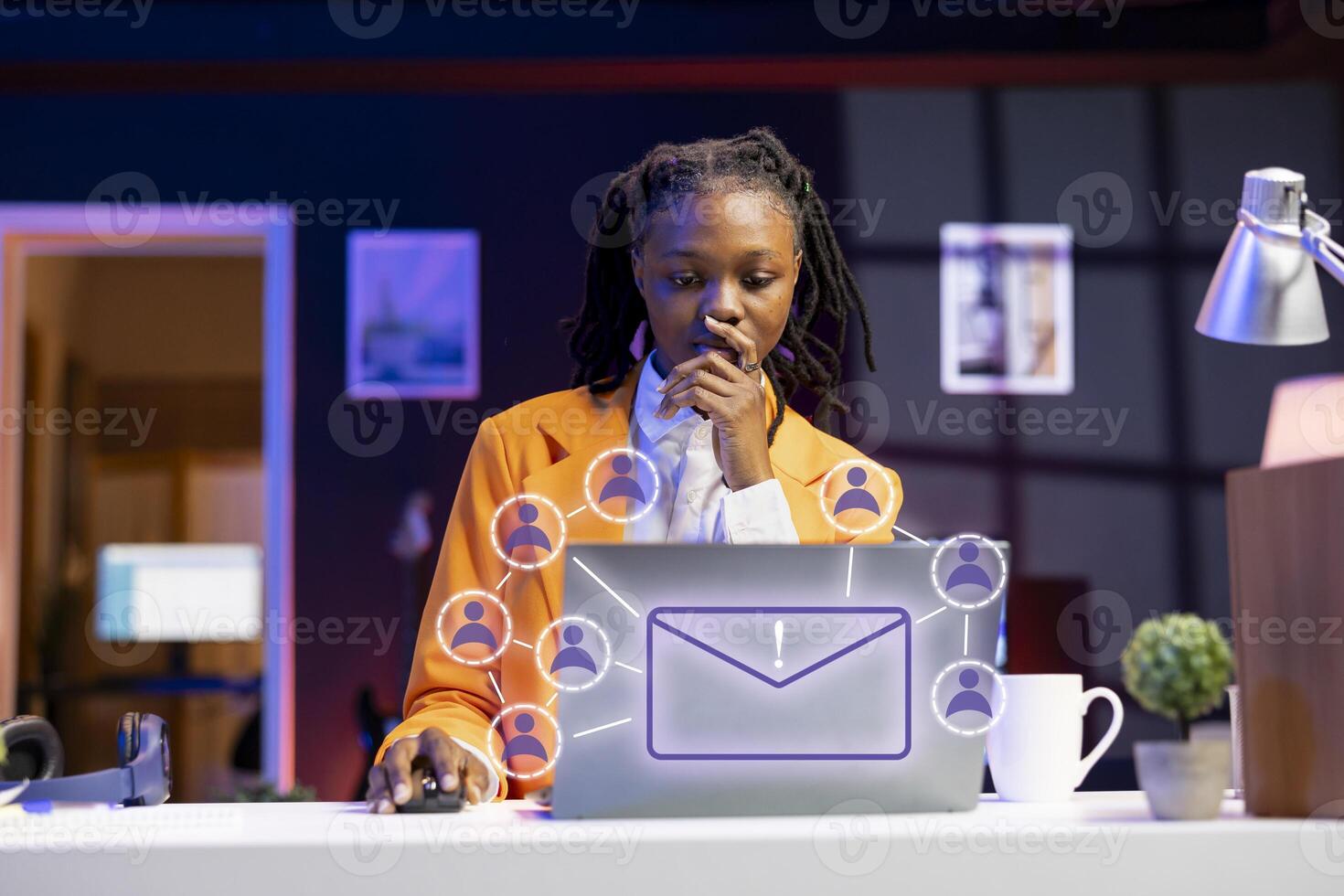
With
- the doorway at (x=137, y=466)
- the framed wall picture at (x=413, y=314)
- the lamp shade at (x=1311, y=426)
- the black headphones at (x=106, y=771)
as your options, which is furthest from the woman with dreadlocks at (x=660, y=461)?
the doorway at (x=137, y=466)

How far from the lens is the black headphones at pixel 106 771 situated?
1247 millimetres

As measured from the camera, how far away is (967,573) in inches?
42.1

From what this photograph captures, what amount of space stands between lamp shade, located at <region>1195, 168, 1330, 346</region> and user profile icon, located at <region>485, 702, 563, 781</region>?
0.81m

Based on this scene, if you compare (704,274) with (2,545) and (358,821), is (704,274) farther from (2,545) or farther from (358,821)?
(2,545)

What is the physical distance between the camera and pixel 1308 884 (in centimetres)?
99

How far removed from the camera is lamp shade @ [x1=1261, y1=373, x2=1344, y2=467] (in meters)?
1.27

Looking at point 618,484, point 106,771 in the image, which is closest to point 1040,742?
point 618,484

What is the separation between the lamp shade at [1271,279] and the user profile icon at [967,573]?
534 mm

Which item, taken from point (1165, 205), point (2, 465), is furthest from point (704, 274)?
point (2, 465)

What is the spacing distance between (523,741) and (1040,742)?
1.63 ft

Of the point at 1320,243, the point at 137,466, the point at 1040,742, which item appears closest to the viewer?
the point at 1040,742

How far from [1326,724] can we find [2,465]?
4.07 meters

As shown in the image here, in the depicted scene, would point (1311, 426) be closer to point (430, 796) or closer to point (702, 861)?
point (702, 861)

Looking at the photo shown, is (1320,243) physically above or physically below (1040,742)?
above
